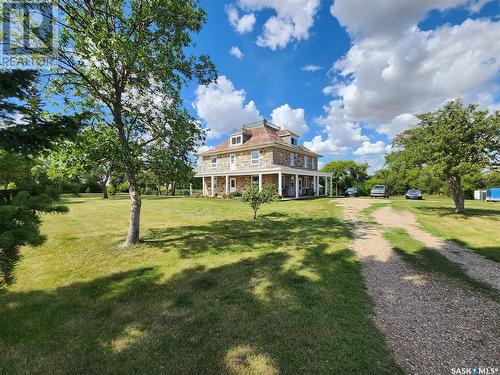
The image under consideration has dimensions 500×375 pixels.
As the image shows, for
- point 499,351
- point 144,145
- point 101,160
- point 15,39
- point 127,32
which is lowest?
point 499,351

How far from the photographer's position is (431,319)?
3.68 meters

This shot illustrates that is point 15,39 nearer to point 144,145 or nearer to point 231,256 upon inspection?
point 144,145

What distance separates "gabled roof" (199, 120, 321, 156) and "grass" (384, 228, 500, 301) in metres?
17.9

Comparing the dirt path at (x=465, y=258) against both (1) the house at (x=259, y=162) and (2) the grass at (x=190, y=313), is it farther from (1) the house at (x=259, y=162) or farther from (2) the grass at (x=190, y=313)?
(1) the house at (x=259, y=162)

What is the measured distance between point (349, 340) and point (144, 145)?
7052mm

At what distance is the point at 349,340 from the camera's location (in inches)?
124

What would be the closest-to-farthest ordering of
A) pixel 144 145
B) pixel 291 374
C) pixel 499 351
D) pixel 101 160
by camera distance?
pixel 291 374
pixel 499 351
pixel 101 160
pixel 144 145

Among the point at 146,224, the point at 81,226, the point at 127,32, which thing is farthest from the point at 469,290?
the point at 81,226

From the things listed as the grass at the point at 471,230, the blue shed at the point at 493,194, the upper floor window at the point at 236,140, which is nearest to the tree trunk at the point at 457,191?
the grass at the point at 471,230

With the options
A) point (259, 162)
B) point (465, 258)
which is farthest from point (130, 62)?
point (259, 162)

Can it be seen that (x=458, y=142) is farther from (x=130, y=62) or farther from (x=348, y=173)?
(x=348, y=173)

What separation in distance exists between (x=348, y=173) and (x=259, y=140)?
26.5 meters

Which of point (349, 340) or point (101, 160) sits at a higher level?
point (101, 160)

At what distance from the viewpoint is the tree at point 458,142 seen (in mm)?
12289
